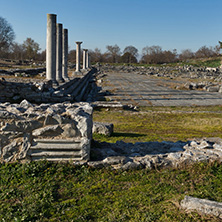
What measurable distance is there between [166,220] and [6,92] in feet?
41.0

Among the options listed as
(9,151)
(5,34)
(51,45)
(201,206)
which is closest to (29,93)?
(51,45)

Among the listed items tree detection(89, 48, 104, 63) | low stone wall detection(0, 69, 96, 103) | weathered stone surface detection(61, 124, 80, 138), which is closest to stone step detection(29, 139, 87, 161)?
weathered stone surface detection(61, 124, 80, 138)

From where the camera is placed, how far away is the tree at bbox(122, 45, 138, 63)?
87.3 m

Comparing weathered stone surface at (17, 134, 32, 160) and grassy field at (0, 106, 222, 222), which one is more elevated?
weathered stone surface at (17, 134, 32, 160)

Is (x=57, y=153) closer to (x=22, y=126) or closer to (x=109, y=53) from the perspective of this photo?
(x=22, y=126)

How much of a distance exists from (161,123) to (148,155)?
241 inches

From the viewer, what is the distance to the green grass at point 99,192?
10.6 ft

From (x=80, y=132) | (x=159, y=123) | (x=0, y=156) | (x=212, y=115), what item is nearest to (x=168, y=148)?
(x=80, y=132)

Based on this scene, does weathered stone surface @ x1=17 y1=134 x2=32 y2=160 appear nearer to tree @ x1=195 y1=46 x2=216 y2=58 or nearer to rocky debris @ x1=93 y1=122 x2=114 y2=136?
rocky debris @ x1=93 y1=122 x2=114 y2=136

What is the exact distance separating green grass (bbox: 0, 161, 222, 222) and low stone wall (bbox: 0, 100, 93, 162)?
190 mm

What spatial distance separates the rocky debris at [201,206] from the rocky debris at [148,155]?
1.27 metres

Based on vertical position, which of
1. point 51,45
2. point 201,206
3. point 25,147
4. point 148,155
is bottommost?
point 201,206

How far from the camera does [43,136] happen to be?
4.52m

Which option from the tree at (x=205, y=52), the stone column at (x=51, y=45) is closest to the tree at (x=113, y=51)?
the tree at (x=205, y=52)
